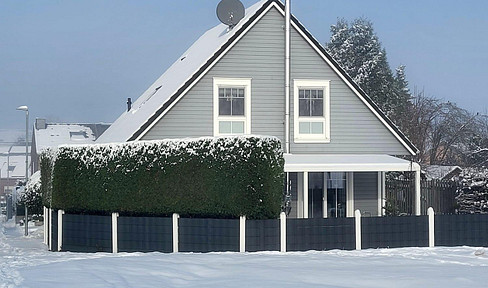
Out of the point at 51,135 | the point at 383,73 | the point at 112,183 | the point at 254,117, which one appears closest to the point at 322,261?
the point at 112,183

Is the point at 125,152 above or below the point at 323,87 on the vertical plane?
below

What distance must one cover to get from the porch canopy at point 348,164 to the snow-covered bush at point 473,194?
2799 millimetres

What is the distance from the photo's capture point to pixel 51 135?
62.1 m

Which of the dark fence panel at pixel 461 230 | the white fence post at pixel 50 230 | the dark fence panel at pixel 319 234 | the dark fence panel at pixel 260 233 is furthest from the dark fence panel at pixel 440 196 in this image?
the white fence post at pixel 50 230

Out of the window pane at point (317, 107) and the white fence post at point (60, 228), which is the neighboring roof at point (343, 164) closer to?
the window pane at point (317, 107)

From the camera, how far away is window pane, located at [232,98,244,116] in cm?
2442

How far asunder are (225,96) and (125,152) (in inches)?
202

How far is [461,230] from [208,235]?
21.2 ft

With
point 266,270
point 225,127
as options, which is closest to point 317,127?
point 225,127

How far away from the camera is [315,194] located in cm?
2559

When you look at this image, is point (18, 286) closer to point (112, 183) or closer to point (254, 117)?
point (112, 183)

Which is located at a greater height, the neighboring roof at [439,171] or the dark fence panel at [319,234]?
the neighboring roof at [439,171]

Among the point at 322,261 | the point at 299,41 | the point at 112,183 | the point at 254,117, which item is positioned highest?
the point at 299,41

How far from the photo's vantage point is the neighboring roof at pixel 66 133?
2376 inches
